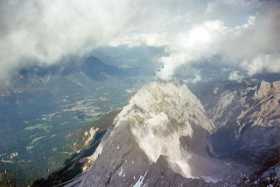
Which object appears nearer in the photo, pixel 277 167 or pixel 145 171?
pixel 277 167

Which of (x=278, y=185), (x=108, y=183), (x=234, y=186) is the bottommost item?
(x=108, y=183)

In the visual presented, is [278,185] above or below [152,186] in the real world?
above

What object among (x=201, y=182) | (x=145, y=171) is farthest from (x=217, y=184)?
(x=145, y=171)

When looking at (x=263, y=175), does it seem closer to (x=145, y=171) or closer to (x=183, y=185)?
(x=183, y=185)

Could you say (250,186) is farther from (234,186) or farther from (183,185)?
(183,185)

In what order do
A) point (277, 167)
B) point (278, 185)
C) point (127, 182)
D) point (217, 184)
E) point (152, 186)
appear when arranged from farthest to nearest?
point (127, 182) → point (152, 186) → point (217, 184) → point (277, 167) → point (278, 185)

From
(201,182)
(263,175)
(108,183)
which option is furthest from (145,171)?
(263,175)

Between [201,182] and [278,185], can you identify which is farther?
[201,182]

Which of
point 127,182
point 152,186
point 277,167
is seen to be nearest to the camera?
point 277,167

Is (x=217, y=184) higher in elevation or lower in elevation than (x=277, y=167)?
lower
